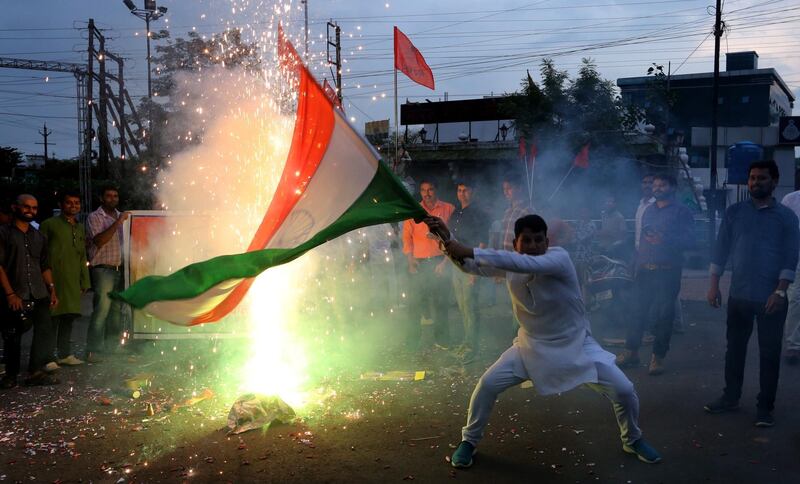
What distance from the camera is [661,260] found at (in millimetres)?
6352

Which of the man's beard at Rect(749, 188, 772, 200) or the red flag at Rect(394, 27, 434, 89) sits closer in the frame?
the man's beard at Rect(749, 188, 772, 200)

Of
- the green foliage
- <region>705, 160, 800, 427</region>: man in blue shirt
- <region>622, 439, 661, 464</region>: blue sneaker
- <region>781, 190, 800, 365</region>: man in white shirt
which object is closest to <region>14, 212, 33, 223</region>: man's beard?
<region>622, 439, 661, 464</region>: blue sneaker

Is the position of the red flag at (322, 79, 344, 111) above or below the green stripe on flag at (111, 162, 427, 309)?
above

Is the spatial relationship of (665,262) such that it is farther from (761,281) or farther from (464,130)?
(464,130)

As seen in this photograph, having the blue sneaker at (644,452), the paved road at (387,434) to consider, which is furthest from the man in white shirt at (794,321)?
the blue sneaker at (644,452)

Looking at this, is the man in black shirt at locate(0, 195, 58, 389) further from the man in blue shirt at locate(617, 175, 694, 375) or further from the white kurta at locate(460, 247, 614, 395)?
the man in blue shirt at locate(617, 175, 694, 375)

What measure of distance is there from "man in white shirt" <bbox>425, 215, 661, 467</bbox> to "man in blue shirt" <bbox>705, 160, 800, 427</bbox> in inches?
52.6

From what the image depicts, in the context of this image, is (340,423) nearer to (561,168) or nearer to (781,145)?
(561,168)

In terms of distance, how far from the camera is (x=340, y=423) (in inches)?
200

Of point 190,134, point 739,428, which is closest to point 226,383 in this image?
point 190,134

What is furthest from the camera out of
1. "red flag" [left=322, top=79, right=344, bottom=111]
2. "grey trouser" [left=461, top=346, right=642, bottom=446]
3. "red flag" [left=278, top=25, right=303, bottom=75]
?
"red flag" [left=278, top=25, right=303, bottom=75]

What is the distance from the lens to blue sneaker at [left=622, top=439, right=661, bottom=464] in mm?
4176

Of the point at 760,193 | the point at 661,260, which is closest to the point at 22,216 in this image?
the point at 661,260

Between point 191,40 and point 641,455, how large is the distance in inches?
293
